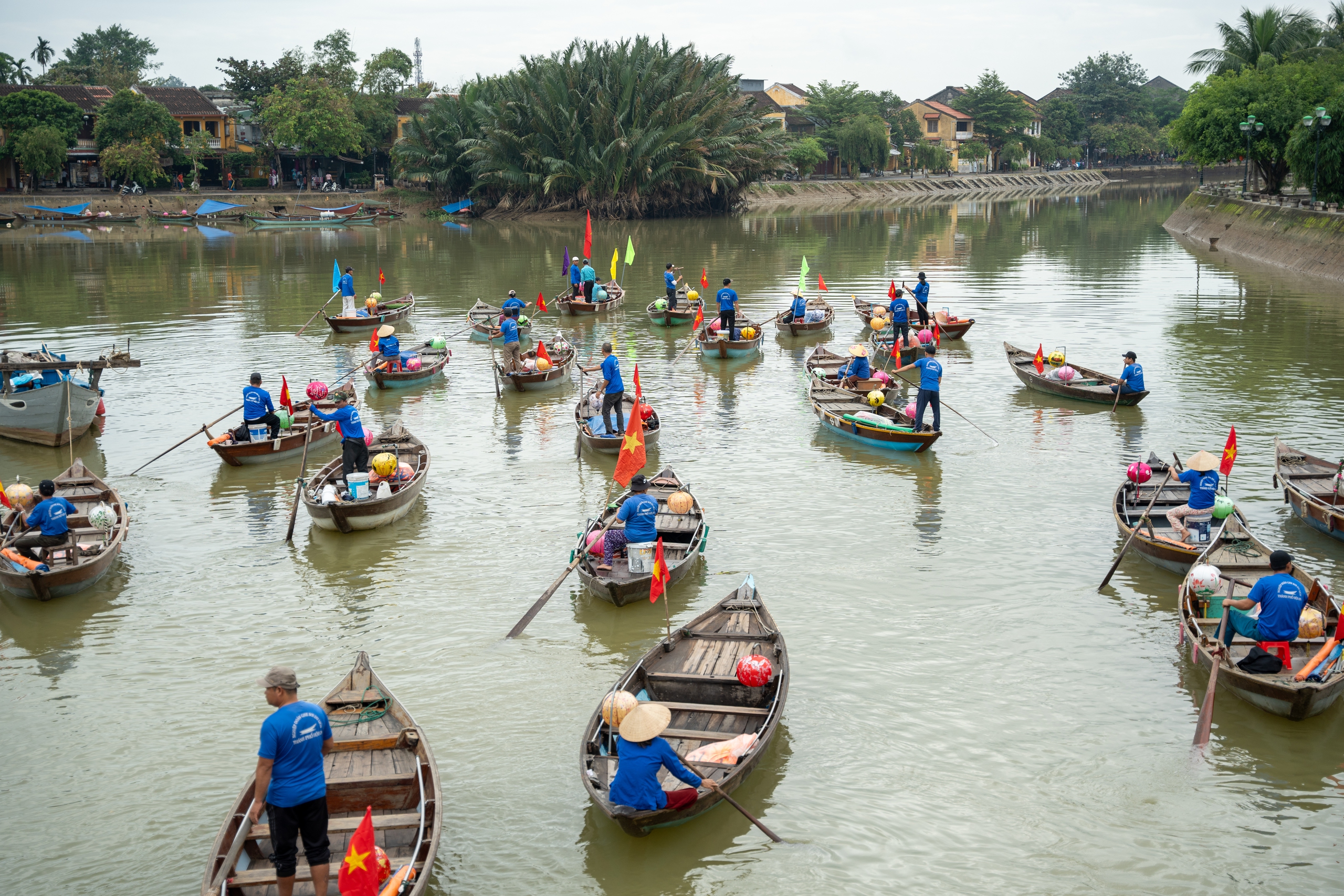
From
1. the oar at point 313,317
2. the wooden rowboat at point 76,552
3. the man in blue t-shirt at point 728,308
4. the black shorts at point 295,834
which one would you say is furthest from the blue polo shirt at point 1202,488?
the oar at point 313,317

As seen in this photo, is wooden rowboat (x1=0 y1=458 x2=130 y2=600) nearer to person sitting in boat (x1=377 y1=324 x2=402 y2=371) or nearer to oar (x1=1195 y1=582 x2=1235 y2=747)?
person sitting in boat (x1=377 y1=324 x2=402 y2=371)

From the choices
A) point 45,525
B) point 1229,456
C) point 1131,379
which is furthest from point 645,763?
point 1131,379

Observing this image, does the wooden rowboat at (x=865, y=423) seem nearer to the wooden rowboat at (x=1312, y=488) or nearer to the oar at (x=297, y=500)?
the wooden rowboat at (x=1312, y=488)

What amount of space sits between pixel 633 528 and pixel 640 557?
1.44ft

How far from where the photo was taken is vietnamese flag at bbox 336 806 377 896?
7918 mm

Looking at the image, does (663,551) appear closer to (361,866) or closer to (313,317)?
(361,866)

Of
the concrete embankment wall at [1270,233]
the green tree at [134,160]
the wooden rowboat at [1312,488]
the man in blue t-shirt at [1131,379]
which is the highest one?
the green tree at [134,160]

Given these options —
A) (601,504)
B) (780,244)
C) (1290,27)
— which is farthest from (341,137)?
(601,504)

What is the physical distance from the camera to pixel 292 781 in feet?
27.2

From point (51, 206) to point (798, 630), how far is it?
8257 cm

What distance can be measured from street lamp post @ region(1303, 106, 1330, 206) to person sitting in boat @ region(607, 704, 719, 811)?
142 ft

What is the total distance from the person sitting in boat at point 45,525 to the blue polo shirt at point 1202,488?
16.4m

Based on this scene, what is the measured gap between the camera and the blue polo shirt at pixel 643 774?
30.6 ft

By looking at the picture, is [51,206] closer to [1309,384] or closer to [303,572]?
[303,572]
